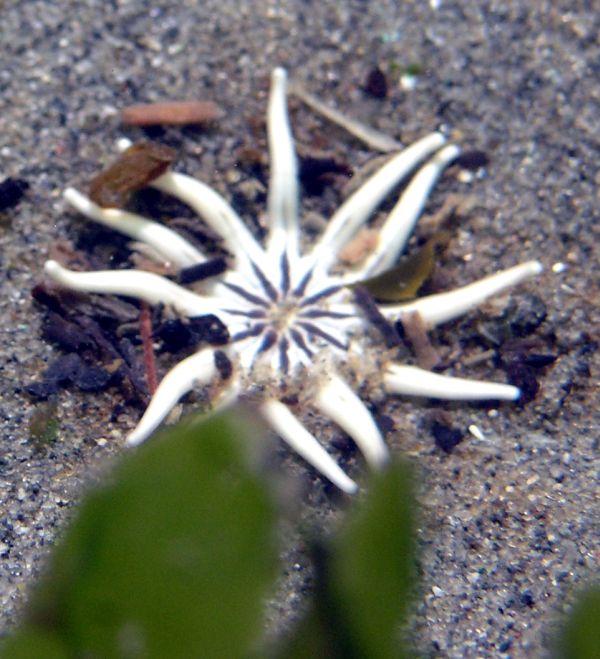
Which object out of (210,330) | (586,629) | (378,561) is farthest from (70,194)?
(586,629)

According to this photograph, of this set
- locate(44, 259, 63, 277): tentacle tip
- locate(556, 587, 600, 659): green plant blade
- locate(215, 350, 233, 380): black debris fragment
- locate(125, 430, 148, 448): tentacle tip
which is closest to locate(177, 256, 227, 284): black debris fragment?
locate(215, 350, 233, 380): black debris fragment

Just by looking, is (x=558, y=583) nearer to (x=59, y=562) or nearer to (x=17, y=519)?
(x=59, y=562)

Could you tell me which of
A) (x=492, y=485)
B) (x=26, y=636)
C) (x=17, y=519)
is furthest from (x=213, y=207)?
(x=26, y=636)

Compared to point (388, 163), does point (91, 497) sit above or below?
above

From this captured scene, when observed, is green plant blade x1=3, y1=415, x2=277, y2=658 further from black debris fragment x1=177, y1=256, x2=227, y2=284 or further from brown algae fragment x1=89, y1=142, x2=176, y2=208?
brown algae fragment x1=89, y1=142, x2=176, y2=208

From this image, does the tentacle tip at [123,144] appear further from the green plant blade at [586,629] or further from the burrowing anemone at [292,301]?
the green plant blade at [586,629]

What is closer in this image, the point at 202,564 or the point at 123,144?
the point at 202,564

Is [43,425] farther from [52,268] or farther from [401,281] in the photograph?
[401,281]
